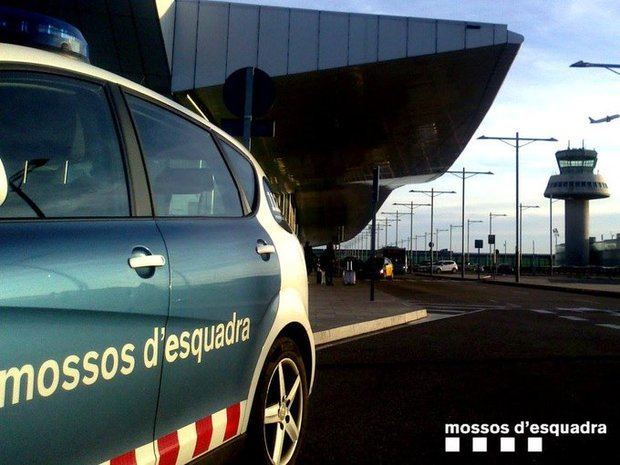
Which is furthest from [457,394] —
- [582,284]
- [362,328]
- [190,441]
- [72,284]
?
[582,284]

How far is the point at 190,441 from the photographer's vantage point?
2422 mm

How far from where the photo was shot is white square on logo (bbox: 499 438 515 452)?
13.9ft

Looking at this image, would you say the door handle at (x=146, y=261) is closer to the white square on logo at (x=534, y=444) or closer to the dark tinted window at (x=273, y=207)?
the dark tinted window at (x=273, y=207)

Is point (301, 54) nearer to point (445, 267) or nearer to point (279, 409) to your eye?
point (279, 409)

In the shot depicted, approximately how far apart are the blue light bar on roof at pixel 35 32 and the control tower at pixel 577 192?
10294cm

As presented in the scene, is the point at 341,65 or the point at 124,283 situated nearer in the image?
the point at 124,283

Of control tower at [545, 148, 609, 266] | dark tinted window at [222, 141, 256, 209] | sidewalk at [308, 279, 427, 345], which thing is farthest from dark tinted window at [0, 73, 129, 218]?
control tower at [545, 148, 609, 266]

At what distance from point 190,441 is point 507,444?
257 cm

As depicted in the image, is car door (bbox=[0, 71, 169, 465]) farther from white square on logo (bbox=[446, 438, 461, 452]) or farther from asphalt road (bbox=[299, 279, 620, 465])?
white square on logo (bbox=[446, 438, 461, 452])

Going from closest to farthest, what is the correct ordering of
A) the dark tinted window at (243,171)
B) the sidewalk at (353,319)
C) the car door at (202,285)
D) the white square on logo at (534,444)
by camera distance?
the car door at (202,285) < the dark tinted window at (243,171) < the white square on logo at (534,444) < the sidewalk at (353,319)

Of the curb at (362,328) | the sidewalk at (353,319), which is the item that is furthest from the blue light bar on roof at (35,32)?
the sidewalk at (353,319)

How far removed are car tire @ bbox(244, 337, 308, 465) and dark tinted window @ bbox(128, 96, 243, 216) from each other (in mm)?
717

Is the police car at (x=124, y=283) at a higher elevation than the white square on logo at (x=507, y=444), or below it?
higher

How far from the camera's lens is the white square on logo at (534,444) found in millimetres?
4203
